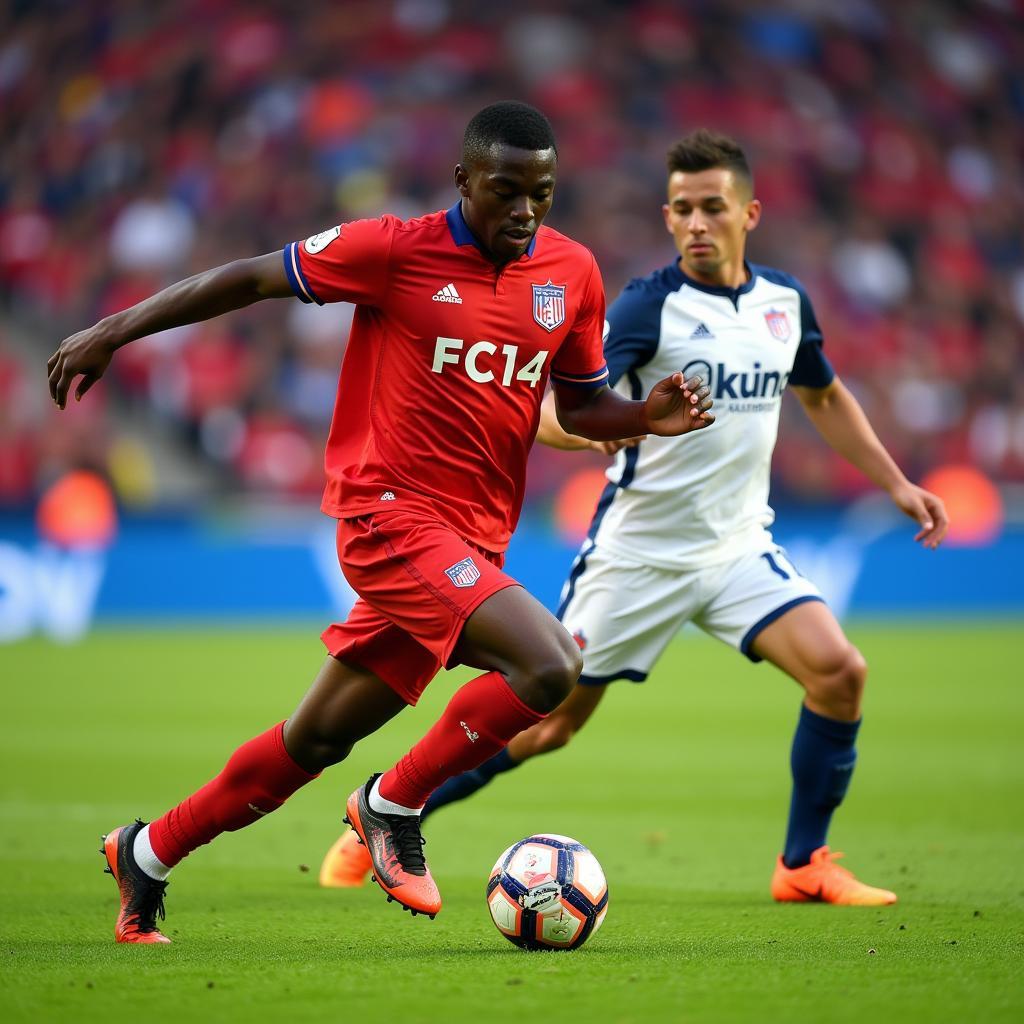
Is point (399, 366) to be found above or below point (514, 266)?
below

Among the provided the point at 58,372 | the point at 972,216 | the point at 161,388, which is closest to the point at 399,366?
the point at 58,372

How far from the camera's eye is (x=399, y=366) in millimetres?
4535

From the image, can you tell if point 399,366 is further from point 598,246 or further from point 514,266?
point 598,246

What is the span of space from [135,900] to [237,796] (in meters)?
0.40

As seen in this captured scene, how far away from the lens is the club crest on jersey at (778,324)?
19.4 ft

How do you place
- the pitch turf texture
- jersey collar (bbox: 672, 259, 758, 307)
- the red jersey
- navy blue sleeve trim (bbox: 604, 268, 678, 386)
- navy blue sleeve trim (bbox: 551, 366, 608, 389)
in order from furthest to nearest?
jersey collar (bbox: 672, 259, 758, 307)
navy blue sleeve trim (bbox: 604, 268, 678, 386)
navy blue sleeve trim (bbox: 551, 366, 608, 389)
the red jersey
the pitch turf texture

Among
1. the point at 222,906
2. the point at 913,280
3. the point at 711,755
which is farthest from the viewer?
the point at 913,280

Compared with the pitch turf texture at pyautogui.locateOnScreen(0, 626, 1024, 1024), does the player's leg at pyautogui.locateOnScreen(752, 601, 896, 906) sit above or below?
above

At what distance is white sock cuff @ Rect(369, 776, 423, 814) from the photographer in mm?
4492

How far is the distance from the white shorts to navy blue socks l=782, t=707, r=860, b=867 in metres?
0.37

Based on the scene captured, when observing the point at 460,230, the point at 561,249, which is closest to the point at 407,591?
the point at 460,230

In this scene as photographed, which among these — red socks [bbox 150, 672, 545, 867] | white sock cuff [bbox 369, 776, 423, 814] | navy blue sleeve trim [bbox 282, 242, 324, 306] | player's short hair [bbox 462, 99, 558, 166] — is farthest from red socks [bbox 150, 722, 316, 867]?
player's short hair [bbox 462, 99, 558, 166]

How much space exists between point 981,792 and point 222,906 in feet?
13.6

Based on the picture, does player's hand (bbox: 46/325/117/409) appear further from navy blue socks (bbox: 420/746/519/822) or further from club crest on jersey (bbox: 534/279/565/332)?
navy blue socks (bbox: 420/746/519/822)
